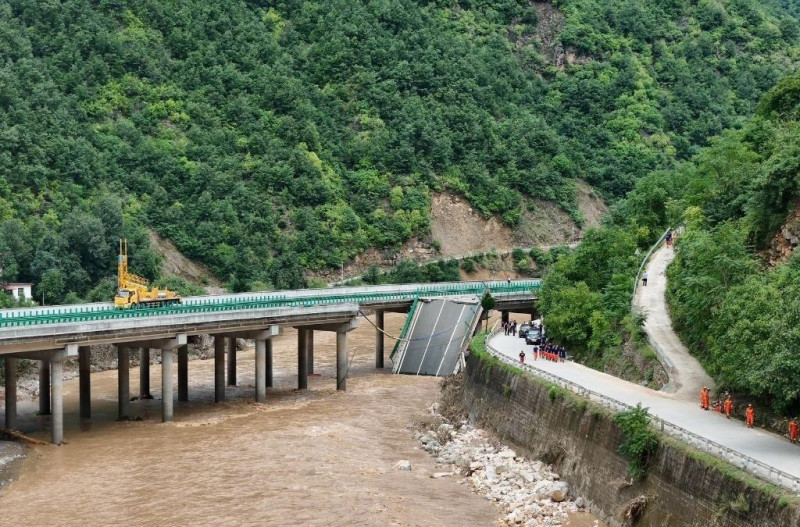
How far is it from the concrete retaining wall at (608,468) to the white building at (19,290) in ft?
167

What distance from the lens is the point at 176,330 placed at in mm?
63375

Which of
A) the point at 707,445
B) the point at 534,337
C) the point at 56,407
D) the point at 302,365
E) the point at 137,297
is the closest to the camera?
the point at 707,445

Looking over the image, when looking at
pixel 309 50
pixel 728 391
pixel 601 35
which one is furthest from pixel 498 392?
pixel 601 35

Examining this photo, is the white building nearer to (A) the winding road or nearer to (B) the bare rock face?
(A) the winding road

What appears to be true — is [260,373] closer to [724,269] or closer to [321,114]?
[724,269]

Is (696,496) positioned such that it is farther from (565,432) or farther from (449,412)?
(449,412)

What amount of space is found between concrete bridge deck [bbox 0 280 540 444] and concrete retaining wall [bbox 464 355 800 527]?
17047mm

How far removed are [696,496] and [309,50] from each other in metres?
140

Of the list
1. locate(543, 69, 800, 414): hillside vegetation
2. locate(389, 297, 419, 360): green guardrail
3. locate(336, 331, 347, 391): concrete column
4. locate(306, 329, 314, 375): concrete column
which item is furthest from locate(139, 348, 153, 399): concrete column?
locate(543, 69, 800, 414): hillside vegetation

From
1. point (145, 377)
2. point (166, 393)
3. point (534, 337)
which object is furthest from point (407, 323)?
point (166, 393)

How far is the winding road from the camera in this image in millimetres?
36344

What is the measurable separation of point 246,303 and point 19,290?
33.2 m

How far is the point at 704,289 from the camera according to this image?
4975 cm

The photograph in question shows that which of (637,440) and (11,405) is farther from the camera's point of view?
(11,405)
